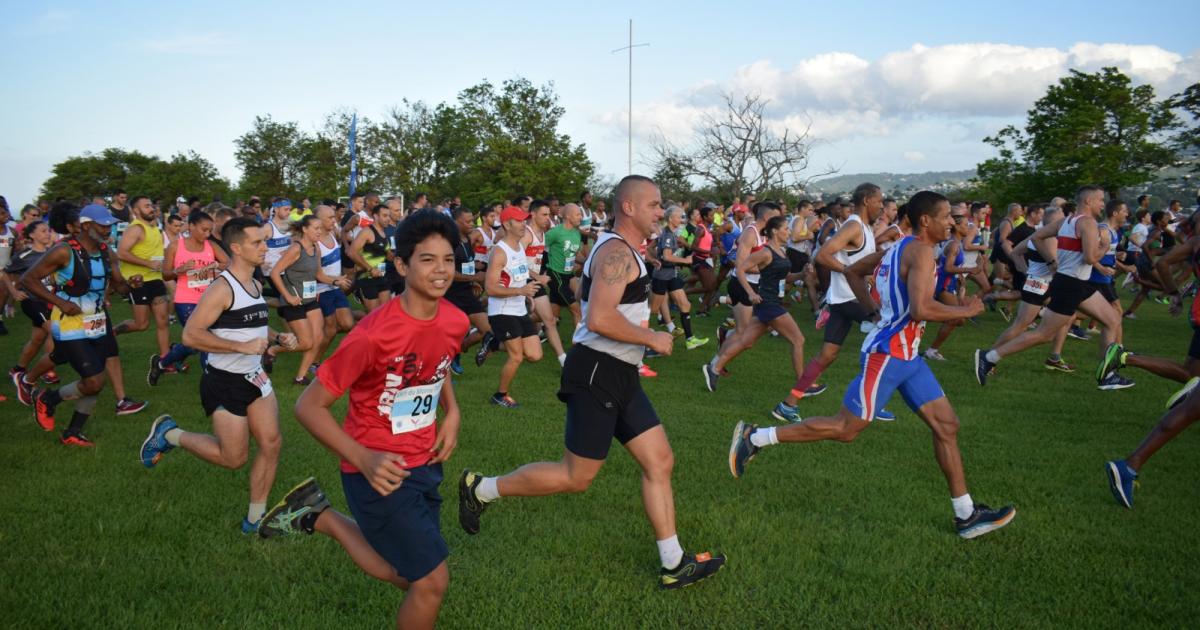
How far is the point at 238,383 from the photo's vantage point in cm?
487

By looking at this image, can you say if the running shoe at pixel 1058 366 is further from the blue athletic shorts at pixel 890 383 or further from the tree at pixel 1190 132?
the tree at pixel 1190 132

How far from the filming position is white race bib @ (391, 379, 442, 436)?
3.18 metres

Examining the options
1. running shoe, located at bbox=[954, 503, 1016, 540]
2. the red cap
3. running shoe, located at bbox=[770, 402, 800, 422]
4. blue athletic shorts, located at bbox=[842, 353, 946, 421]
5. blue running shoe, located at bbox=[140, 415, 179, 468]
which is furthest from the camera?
the red cap

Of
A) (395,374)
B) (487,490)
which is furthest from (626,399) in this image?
(395,374)

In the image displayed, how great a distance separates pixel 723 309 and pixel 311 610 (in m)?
14.0

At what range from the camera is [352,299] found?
18.9 meters

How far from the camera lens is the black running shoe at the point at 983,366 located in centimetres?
911

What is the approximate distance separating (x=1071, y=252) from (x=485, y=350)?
293 inches

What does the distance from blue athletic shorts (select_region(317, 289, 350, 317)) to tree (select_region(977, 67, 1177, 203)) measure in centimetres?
4976

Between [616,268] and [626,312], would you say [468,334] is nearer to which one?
[626,312]

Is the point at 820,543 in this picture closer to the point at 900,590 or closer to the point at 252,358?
the point at 900,590

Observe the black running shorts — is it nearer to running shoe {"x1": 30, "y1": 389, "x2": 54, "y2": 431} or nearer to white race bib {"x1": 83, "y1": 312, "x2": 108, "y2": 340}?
white race bib {"x1": 83, "y1": 312, "x2": 108, "y2": 340}

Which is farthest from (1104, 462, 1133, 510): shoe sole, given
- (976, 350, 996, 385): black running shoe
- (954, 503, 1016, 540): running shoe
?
(976, 350, 996, 385): black running shoe

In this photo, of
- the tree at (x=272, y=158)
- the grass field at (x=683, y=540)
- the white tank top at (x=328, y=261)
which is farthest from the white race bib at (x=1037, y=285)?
the tree at (x=272, y=158)
